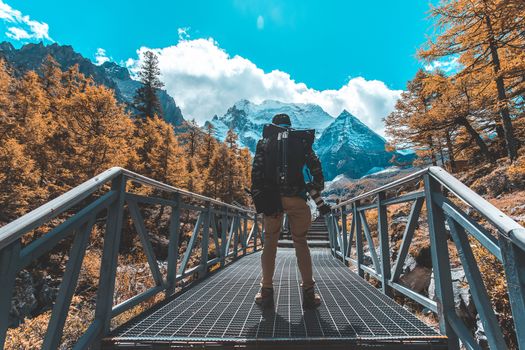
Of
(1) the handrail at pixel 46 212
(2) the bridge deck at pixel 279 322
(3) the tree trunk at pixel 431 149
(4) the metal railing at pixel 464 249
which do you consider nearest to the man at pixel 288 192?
(2) the bridge deck at pixel 279 322

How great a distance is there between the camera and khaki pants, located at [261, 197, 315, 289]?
Result: 314 cm

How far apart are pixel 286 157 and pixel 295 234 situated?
82 centimetres

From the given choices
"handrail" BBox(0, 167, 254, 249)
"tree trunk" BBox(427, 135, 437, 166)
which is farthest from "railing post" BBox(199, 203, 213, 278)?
"tree trunk" BBox(427, 135, 437, 166)

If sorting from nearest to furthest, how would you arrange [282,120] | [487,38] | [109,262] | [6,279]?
[6,279] → [109,262] → [282,120] → [487,38]

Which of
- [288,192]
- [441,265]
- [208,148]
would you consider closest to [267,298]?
[288,192]

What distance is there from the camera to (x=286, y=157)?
3135 mm

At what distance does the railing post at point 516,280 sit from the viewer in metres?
1.41

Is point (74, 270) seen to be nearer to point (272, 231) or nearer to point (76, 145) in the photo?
point (272, 231)

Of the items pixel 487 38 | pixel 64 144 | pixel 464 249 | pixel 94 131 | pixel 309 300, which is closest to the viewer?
pixel 464 249

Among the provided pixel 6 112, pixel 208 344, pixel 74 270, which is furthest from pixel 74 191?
pixel 6 112

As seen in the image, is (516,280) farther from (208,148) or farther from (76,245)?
(208,148)

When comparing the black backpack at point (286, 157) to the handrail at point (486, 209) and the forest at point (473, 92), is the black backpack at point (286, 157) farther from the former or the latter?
the forest at point (473, 92)

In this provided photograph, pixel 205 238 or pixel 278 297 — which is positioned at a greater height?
pixel 205 238

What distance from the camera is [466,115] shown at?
16109mm
